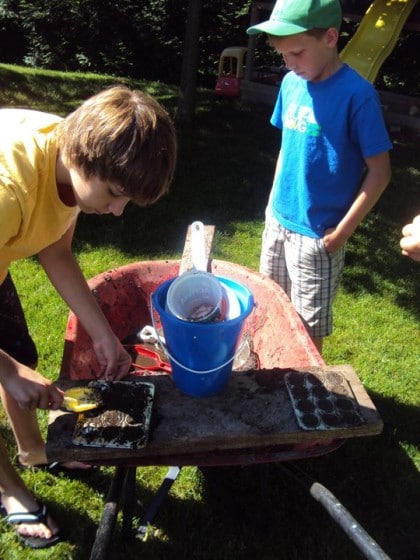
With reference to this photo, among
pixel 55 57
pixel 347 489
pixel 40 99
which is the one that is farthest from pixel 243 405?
pixel 55 57

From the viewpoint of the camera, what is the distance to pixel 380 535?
2146 mm

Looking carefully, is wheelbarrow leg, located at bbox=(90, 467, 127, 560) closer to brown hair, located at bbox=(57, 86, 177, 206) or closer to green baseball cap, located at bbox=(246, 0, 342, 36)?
brown hair, located at bbox=(57, 86, 177, 206)

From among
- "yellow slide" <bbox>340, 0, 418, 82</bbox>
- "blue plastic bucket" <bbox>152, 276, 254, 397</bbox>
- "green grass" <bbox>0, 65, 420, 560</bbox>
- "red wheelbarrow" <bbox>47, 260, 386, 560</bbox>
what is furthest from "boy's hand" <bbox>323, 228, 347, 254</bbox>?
"yellow slide" <bbox>340, 0, 418, 82</bbox>

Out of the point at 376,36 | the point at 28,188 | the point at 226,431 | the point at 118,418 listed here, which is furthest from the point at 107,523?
the point at 376,36

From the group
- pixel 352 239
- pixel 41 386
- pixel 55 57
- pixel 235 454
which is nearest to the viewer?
pixel 41 386

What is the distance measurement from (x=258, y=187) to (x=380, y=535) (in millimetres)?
3544

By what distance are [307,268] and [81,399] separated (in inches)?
48.8

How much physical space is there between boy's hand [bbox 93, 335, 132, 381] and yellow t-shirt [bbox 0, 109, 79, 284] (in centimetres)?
36

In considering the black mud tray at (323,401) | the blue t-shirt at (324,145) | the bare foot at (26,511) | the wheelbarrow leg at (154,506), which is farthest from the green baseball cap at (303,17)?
the bare foot at (26,511)

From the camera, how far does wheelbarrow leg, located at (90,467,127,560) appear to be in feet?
4.65

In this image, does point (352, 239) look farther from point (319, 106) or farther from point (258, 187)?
point (319, 106)

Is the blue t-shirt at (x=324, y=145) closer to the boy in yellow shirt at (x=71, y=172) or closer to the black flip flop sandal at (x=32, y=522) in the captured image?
the boy in yellow shirt at (x=71, y=172)

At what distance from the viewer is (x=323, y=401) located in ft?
4.91

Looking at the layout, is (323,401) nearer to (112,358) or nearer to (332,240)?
(112,358)
